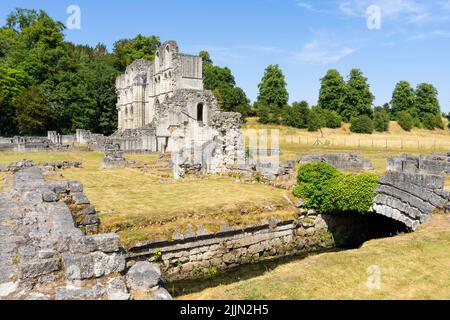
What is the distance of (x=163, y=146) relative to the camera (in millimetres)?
36344

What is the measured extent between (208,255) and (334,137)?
42623 mm

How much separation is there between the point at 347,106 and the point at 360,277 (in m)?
61.4

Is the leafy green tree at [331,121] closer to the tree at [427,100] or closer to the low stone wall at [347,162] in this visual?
the tree at [427,100]

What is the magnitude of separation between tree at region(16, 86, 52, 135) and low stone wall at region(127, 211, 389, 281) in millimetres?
44709

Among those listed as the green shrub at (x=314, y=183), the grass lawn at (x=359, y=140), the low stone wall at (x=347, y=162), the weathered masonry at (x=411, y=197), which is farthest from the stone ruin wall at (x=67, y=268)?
the grass lawn at (x=359, y=140)

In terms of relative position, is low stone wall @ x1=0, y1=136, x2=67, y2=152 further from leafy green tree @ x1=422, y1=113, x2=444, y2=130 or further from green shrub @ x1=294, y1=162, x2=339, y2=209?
leafy green tree @ x1=422, y1=113, x2=444, y2=130

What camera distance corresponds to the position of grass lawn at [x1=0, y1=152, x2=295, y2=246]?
34.9 feet

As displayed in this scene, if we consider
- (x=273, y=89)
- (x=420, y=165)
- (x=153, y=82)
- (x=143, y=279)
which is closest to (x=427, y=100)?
(x=273, y=89)

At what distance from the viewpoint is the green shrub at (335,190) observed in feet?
43.1

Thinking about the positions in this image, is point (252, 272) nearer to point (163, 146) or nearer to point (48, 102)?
point (163, 146)

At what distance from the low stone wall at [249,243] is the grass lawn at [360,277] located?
303cm

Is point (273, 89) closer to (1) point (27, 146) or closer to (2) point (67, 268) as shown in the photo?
(1) point (27, 146)

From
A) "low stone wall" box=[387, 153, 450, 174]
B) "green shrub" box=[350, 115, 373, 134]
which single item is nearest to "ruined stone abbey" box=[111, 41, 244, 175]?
"low stone wall" box=[387, 153, 450, 174]
